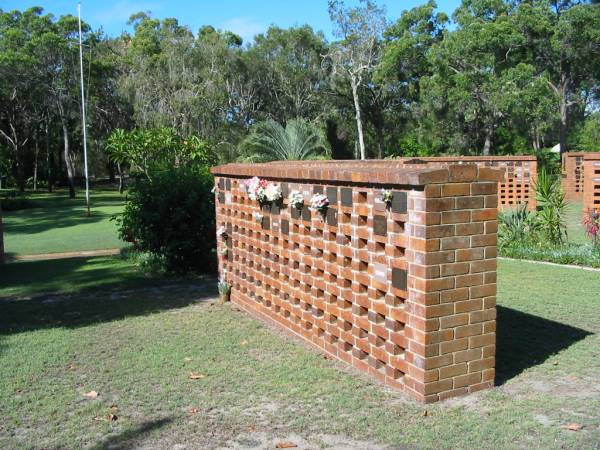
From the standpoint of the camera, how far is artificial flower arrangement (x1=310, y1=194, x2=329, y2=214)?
5527 millimetres

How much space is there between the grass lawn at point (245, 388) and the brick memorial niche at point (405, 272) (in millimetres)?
208

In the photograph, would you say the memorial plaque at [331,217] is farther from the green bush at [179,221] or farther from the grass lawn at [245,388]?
the green bush at [179,221]

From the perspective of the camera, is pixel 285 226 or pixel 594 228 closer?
pixel 285 226

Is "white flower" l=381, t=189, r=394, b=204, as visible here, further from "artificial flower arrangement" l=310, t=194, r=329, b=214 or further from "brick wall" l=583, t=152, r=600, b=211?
"brick wall" l=583, t=152, r=600, b=211

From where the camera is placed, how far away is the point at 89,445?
3.93 metres

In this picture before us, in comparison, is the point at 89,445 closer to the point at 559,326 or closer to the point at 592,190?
the point at 559,326

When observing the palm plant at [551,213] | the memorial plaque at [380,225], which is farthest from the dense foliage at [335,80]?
the memorial plaque at [380,225]

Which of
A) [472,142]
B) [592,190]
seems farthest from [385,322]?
[472,142]

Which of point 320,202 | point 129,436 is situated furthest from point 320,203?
point 129,436

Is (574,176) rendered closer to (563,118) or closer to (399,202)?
(563,118)

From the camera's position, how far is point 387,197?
4.61 metres

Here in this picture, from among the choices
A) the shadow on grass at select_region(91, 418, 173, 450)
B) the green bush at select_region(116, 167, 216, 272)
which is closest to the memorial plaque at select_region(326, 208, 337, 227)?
the shadow on grass at select_region(91, 418, 173, 450)

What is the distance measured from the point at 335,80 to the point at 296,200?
1512 inches

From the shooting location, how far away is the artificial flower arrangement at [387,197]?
4.59 meters
